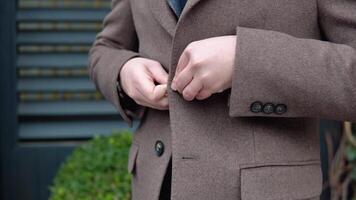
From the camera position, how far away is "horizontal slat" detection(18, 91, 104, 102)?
133 inches

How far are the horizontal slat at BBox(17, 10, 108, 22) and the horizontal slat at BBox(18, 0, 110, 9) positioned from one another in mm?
25

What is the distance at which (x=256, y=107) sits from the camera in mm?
1274

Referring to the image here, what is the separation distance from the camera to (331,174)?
135 inches

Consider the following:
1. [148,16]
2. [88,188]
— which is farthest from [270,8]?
[88,188]

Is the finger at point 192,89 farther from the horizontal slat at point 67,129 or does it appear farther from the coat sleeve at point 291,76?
the horizontal slat at point 67,129

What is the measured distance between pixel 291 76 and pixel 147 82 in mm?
358

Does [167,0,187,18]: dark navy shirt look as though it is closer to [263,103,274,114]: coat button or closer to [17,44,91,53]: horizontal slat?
[263,103,274,114]: coat button

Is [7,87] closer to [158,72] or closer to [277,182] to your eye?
[158,72]

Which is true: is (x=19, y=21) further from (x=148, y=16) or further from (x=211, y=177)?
(x=211, y=177)

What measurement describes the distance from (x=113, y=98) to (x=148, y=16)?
0.26m

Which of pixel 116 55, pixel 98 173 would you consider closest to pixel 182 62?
pixel 116 55

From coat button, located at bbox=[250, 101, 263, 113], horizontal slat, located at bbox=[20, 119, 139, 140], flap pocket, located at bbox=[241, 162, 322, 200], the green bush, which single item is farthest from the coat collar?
horizontal slat, located at bbox=[20, 119, 139, 140]

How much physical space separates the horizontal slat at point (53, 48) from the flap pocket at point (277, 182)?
87.7 inches

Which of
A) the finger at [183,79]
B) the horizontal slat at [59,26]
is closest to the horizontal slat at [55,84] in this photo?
the horizontal slat at [59,26]
